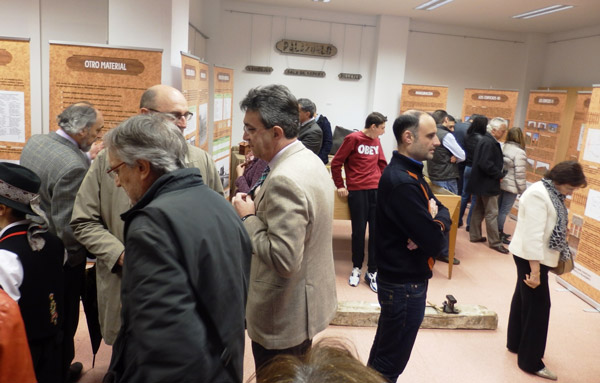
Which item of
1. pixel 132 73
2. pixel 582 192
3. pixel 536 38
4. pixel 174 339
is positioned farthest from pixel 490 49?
pixel 174 339

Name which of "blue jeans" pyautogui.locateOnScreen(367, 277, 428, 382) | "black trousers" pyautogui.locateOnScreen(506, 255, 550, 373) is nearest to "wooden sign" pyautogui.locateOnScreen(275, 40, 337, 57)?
"black trousers" pyautogui.locateOnScreen(506, 255, 550, 373)

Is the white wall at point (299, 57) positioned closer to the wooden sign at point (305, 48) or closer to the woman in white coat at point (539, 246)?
the wooden sign at point (305, 48)

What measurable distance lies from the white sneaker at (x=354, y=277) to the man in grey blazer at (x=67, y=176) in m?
2.63

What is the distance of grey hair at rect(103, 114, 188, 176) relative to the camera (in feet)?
4.19

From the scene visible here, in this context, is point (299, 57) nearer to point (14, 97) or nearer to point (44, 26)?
point (44, 26)

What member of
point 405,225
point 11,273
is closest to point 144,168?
point 11,273

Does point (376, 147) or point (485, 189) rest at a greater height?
point (376, 147)

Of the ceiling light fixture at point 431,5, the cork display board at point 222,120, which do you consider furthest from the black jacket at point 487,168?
the cork display board at point 222,120

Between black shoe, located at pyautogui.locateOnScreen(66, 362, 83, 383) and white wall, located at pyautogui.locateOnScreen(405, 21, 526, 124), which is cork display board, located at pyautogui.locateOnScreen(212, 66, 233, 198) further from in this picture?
white wall, located at pyautogui.locateOnScreen(405, 21, 526, 124)

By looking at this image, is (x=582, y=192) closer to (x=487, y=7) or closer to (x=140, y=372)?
(x=487, y=7)

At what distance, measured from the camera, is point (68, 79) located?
3.46 m

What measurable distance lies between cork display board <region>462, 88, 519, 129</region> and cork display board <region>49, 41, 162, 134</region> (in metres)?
6.52

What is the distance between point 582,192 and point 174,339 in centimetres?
469

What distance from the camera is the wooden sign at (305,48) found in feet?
29.5
